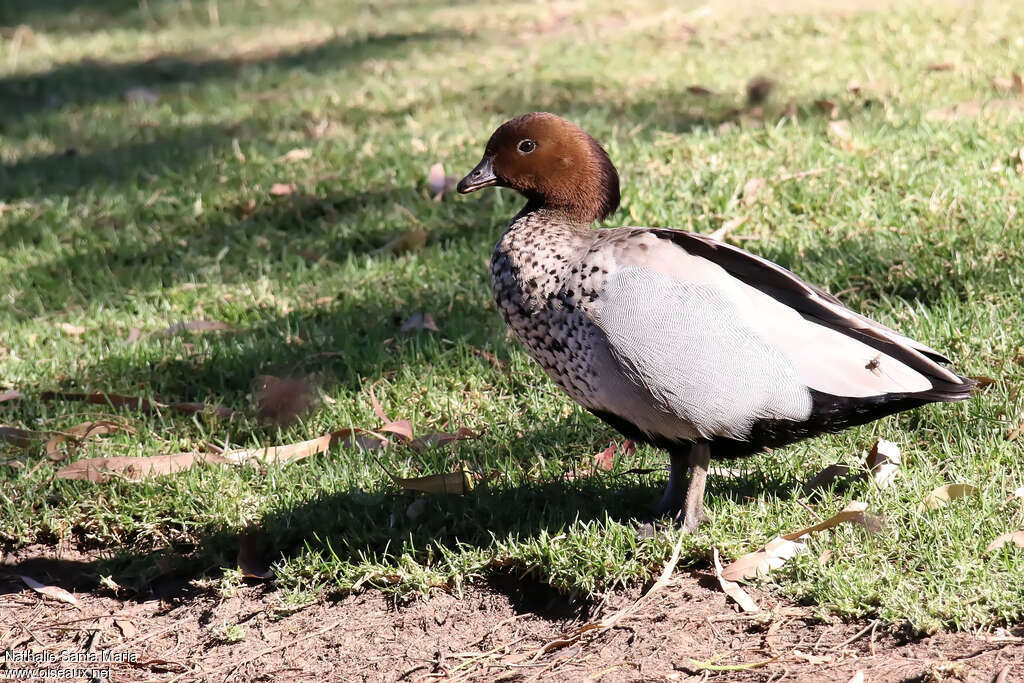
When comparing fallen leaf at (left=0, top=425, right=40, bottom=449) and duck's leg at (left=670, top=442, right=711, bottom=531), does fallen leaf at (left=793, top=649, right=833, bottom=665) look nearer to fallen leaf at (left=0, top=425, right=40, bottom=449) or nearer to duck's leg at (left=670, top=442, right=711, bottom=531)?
duck's leg at (left=670, top=442, right=711, bottom=531)

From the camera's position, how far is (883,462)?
11.5ft

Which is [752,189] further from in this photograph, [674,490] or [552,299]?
[552,299]

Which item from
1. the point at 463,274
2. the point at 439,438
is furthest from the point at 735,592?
the point at 463,274

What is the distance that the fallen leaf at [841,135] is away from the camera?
571 centimetres

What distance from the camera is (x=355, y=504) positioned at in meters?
3.70

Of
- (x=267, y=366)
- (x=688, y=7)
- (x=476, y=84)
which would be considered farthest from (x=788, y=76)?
(x=267, y=366)

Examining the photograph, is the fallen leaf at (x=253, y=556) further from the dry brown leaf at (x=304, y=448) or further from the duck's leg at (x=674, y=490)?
the duck's leg at (x=674, y=490)

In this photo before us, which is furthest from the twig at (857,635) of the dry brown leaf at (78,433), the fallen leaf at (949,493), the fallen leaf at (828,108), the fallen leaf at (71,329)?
the fallen leaf at (828,108)

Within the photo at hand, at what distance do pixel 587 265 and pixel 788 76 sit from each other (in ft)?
15.2

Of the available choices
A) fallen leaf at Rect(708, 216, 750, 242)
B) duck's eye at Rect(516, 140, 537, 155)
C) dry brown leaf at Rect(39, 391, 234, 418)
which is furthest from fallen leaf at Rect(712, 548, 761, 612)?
fallen leaf at Rect(708, 216, 750, 242)

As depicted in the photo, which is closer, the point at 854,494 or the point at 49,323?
the point at 854,494

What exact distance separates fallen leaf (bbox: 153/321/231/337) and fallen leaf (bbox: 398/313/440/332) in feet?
2.60

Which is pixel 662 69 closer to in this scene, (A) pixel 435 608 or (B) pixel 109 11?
(A) pixel 435 608

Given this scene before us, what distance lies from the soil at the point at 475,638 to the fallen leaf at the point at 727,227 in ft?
7.10
